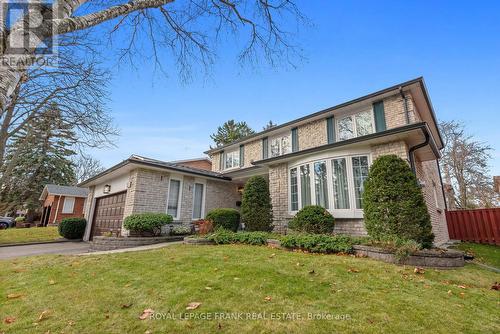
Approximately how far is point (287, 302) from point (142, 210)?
28.1ft

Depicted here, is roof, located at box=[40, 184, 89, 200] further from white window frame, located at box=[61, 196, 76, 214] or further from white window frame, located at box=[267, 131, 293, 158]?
white window frame, located at box=[267, 131, 293, 158]

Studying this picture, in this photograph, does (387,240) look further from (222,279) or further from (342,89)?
(342,89)

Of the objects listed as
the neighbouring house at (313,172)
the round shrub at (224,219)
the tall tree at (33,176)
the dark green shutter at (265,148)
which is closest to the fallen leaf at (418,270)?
the neighbouring house at (313,172)

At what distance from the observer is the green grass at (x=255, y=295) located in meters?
2.51

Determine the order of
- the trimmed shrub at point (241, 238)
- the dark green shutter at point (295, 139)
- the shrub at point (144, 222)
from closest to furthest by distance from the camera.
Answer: the trimmed shrub at point (241, 238) → the shrub at point (144, 222) → the dark green shutter at point (295, 139)

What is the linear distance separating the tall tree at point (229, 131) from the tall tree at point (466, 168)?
2189cm

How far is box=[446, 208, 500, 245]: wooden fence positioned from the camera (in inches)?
401

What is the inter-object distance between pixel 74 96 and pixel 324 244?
8.49 m

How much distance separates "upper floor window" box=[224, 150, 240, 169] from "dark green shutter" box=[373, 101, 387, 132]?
902 cm

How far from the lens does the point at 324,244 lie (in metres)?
5.98

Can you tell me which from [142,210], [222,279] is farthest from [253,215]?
[222,279]

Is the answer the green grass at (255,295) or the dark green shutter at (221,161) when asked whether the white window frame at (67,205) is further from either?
the green grass at (255,295)

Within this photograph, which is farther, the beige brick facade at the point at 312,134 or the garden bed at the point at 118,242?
the beige brick facade at the point at 312,134

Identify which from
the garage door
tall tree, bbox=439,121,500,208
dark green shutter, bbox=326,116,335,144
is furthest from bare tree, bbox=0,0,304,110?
tall tree, bbox=439,121,500,208
